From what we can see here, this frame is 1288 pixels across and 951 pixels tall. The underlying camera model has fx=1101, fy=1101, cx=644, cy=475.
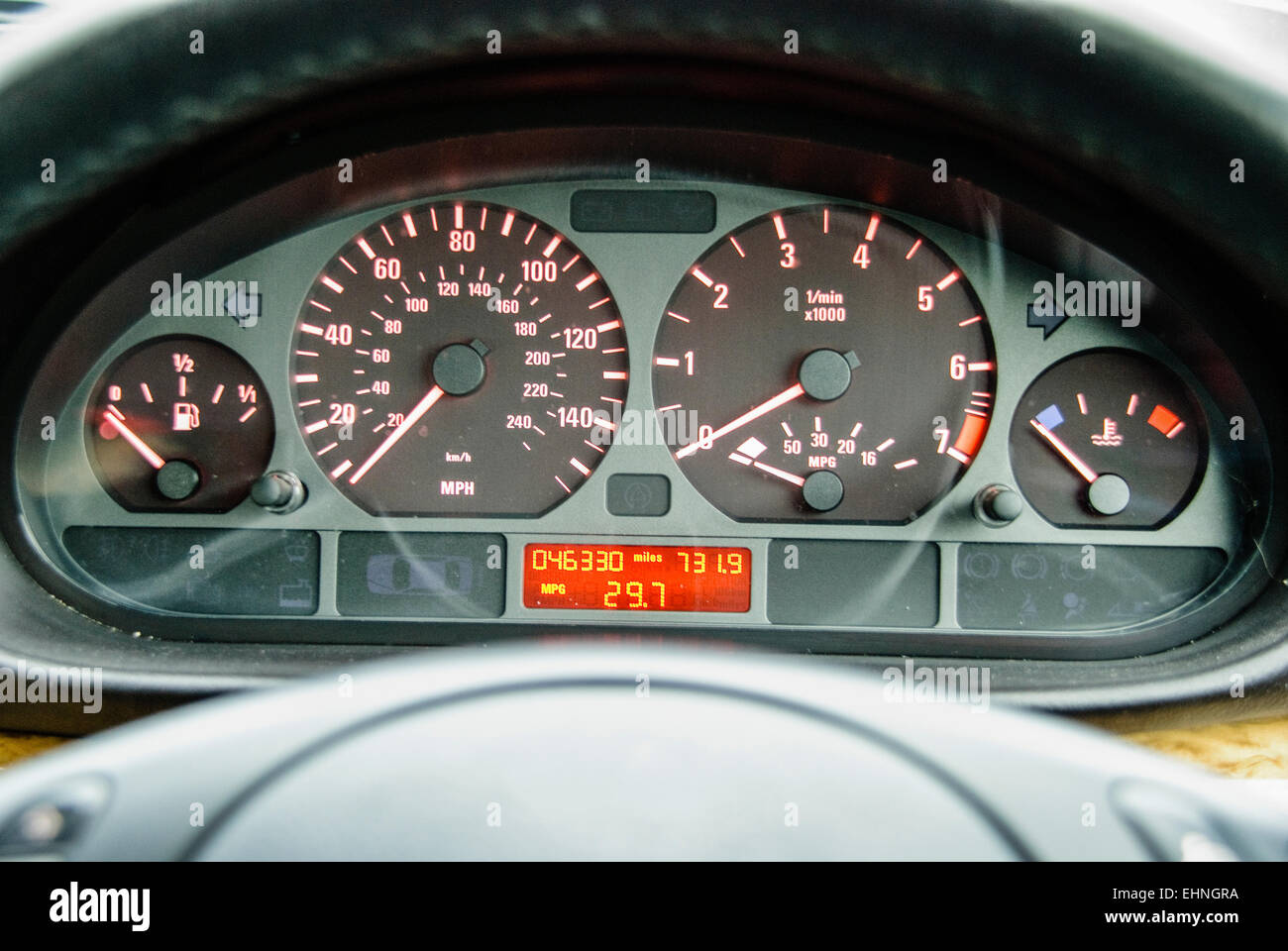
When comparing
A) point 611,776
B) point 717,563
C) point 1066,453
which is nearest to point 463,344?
point 717,563

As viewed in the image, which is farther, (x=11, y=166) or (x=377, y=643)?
(x=377, y=643)

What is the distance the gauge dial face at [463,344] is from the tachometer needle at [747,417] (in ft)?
0.66

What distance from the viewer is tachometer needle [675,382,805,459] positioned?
8.66 ft

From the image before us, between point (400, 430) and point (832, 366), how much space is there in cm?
105

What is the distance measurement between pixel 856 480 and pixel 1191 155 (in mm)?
1072

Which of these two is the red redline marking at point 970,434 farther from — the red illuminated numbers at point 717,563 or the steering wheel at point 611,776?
the steering wheel at point 611,776

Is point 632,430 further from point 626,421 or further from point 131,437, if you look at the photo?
point 131,437

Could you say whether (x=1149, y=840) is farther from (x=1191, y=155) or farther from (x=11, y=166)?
(x=11, y=166)

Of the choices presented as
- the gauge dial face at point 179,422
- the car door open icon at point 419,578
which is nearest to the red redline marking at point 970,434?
the car door open icon at point 419,578

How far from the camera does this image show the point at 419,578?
261 centimetres

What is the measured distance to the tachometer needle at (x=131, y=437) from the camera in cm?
266

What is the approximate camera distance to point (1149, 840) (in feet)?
3.42

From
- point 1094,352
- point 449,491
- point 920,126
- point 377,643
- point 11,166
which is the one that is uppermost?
point 920,126

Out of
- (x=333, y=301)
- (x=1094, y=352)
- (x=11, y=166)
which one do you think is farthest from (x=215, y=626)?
(x=1094, y=352)
